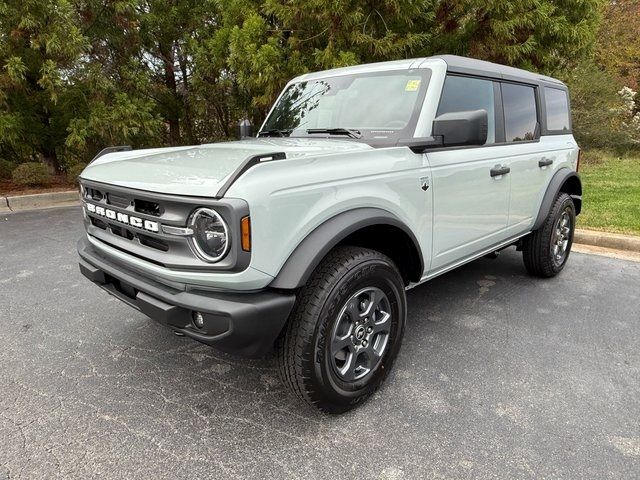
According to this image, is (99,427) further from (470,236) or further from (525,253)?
(525,253)

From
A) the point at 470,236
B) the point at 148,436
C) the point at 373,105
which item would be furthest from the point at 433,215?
the point at 148,436

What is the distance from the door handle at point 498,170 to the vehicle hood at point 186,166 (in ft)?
3.75

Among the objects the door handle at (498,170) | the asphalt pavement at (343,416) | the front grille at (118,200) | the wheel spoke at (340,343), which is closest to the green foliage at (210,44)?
the door handle at (498,170)

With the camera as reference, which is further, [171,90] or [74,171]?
[171,90]

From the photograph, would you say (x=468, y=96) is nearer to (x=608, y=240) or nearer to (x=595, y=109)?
(x=608, y=240)

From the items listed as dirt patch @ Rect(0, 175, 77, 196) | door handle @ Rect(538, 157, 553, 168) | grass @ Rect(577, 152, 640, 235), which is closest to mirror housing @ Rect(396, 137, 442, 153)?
door handle @ Rect(538, 157, 553, 168)

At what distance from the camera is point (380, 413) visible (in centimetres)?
237

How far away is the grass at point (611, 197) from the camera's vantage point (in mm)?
5945

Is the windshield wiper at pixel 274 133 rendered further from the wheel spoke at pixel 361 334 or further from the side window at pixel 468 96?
the wheel spoke at pixel 361 334

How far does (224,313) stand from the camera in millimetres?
1845

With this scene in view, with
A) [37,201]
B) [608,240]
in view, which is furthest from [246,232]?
[37,201]

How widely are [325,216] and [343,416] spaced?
1.06 m

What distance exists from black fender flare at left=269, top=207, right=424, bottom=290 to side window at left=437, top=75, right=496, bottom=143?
39.4 inches

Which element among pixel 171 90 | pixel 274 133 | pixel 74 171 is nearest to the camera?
pixel 274 133
